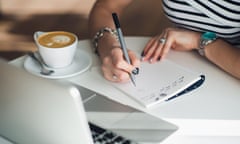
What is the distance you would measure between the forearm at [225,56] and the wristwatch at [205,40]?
0.05 ft

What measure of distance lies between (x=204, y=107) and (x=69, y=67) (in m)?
0.40

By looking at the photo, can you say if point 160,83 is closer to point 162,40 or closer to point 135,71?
point 135,71

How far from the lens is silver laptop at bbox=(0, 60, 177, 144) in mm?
873

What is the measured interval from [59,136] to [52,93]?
0.35ft

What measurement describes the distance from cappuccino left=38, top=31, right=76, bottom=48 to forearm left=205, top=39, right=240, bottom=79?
387mm

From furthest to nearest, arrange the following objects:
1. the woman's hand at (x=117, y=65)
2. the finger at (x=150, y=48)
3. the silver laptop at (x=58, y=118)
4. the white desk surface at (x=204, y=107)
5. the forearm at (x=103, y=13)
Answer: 1. the forearm at (x=103, y=13)
2. the finger at (x=150, y=48)
3. the woman's hand at (x=117, y=65)
4. the white desk surface at (x=204, y=107)
5. the silver laptop at (x=58, y=118)

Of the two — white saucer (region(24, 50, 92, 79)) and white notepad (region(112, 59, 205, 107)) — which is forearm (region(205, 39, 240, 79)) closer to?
white notepad (region(112, 59, 205, 107))

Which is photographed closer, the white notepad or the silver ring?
the white notepad

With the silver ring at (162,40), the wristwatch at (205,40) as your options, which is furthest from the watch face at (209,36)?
the silver ring at (162,40)

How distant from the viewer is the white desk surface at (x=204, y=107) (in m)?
1.15

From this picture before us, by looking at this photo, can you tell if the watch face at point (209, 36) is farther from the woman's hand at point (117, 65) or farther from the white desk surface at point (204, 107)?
the woman's hand at point (117, 65)

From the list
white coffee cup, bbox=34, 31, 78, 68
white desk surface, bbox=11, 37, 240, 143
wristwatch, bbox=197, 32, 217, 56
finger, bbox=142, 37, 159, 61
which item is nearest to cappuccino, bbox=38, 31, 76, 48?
white coffee cup, bbox=34, 31, 78, 68

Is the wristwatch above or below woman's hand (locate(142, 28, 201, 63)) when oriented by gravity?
above

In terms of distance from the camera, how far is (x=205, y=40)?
1442 millimetres
